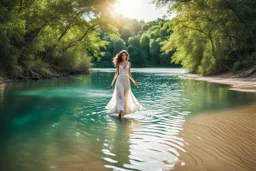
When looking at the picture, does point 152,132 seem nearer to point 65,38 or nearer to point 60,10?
point 60,10

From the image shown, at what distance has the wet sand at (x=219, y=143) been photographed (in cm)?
501

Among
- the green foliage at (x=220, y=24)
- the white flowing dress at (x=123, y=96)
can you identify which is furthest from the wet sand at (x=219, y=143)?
the green foliage at (x=220, y=24)

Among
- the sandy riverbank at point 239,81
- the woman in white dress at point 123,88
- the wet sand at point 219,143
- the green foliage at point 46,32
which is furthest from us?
the green foliage at point 46,32

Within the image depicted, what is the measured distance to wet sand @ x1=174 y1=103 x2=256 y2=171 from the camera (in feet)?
16.4

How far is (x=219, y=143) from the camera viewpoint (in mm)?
6465

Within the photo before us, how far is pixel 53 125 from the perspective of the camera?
8414mm

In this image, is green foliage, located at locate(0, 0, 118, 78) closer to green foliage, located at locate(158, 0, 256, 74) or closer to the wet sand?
green foliage, located at locate(158, 0, 256, 74)

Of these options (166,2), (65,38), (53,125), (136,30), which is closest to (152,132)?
(53,125)

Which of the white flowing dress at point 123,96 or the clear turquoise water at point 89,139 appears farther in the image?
A: the white flowing dress at point 123,96

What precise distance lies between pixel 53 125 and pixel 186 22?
28.8m

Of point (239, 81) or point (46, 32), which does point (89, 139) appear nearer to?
point (239, 81)

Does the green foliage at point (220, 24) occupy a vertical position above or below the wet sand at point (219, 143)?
above

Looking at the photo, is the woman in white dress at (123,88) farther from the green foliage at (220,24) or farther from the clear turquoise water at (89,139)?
the green foliage at (220,24)

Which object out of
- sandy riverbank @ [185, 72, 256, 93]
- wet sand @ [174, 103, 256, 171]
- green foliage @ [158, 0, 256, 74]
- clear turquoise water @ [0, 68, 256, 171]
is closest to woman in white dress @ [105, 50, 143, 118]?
clear turquoise water @ [0, 68, 256, 171]
